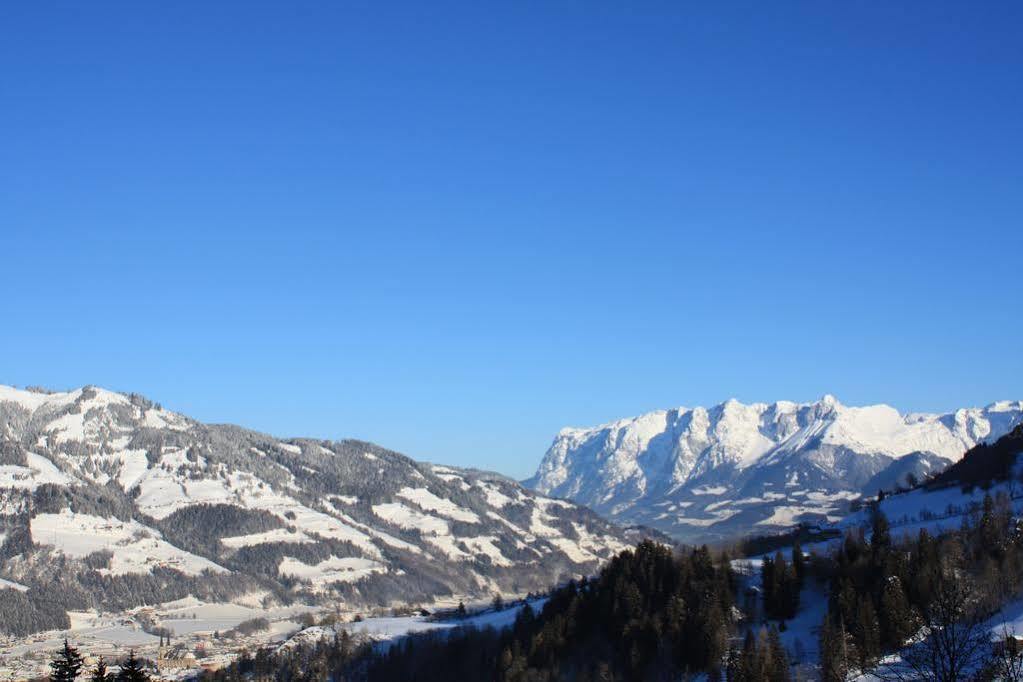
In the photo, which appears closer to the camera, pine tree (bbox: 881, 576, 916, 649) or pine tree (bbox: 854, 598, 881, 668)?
pine tree (bbox: 854, 598, 881, 668)

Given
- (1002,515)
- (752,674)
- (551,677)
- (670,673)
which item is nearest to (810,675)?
(752,674)

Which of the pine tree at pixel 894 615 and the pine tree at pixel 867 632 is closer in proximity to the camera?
the pine tree at pixel 867 632

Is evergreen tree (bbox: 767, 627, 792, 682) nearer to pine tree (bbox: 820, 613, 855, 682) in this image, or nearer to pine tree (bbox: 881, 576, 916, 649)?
pine tree (bbox: 820, 613, 855, 682)

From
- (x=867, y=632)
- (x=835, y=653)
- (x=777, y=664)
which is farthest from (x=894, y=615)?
(x=777, y=664)

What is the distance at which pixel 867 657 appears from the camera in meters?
145

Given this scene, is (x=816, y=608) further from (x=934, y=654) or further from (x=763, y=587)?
(x=934, y=654)

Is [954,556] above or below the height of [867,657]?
above

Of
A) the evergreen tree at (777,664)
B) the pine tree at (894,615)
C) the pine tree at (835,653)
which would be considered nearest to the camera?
the pine tree at (835,653)

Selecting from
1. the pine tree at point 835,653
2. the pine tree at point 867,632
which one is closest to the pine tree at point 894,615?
the pine tree at point 867,632

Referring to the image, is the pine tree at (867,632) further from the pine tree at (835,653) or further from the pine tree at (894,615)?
the pine tree at (835,653)

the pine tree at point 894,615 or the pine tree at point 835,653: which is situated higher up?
the pine tree at point 894,615

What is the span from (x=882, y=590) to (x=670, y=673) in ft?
126

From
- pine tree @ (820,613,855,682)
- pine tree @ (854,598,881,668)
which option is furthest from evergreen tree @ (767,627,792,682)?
pine tree @ (854,598,881,668)

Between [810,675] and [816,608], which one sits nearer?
[810,675]
